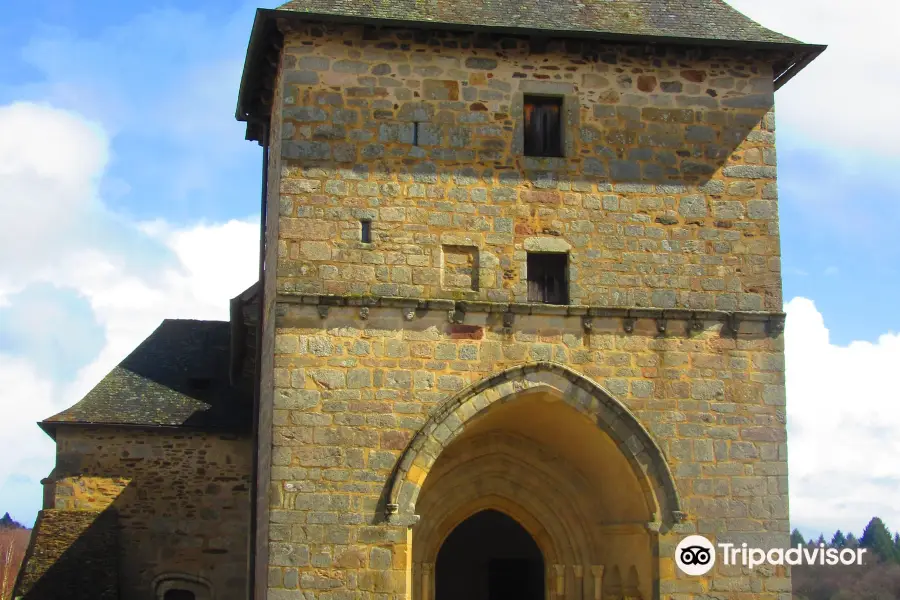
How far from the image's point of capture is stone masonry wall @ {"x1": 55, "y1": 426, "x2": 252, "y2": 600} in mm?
14539

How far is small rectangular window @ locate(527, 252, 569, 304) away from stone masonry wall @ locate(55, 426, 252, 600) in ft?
16.2

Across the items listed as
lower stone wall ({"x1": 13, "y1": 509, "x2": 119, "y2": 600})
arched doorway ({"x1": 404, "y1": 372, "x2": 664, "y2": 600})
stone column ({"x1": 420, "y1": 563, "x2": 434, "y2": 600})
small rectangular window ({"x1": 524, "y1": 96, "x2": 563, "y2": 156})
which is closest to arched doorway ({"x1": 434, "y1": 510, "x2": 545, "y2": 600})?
arched doorway ({"x1": 404, "y1": 372, "x2": 664, "y2": 600})

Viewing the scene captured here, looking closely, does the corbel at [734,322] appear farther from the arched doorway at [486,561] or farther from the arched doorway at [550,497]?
the arched doorway at [486,561]

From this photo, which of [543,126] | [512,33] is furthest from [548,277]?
[512,33]

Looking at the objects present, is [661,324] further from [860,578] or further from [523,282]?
[860,578]

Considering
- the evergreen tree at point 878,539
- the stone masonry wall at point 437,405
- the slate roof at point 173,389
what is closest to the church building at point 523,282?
the stone masonry wall at point 437,405

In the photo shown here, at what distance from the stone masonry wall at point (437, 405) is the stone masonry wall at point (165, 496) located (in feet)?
13.2

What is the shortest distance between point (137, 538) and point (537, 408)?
563 centimetres

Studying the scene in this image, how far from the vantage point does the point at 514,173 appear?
11812mm

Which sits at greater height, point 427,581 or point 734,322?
point 734,322

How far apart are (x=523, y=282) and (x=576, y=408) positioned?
1.30 m

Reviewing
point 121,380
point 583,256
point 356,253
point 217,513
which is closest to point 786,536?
point 583,256

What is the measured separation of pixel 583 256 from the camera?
11695 mm

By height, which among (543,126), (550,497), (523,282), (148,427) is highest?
(543,126)
